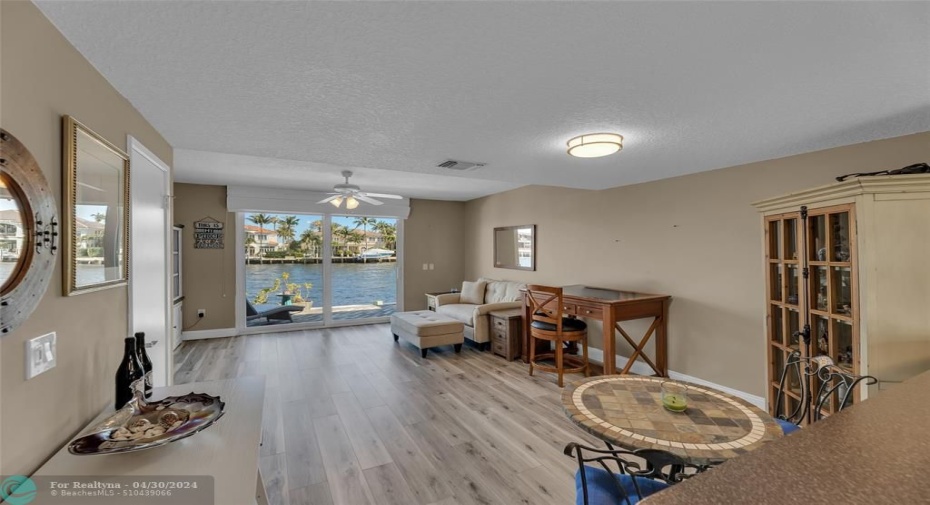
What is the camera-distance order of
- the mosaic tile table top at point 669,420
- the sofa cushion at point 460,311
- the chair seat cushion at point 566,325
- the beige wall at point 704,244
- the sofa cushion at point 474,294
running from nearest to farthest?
the mosaic tile table top at point 669,420 → the beige wall at point 704,244 → the chair seat cushion at point 566,325 → the sofa cushion at point 460,311 → the sofa cushion at point 474,294

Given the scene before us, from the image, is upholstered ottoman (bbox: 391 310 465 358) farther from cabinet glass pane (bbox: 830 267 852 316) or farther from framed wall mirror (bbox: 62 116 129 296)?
cabinet glass pane (bbox: 830 267 852 316)

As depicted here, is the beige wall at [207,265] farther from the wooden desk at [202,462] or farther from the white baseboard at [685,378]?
the white baseboard at [685,378]

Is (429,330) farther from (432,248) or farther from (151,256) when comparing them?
(151,256)

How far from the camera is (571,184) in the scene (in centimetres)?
406

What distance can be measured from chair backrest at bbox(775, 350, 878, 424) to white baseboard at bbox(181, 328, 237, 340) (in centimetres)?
658

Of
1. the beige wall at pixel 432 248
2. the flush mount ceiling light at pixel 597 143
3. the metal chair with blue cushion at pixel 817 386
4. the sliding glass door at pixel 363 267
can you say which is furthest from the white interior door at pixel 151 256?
the beige wall at pixel 432 248

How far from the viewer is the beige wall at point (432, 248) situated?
6.93 m

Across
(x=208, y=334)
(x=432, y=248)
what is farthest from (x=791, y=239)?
(x=208, y=334)

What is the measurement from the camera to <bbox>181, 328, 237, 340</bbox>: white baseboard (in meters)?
5.37

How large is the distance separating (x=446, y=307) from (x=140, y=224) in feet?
13.9

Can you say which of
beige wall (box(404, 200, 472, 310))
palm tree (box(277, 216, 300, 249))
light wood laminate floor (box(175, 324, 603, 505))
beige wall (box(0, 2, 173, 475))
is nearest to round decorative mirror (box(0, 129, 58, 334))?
Result: beige wall (box(0, 2, 173, 475))

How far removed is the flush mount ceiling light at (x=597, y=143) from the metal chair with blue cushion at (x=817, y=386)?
1.54m

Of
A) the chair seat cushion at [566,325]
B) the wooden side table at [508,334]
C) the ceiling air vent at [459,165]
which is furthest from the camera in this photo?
the wooden side table at [508,334]

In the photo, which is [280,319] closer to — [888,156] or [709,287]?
[709,287]
